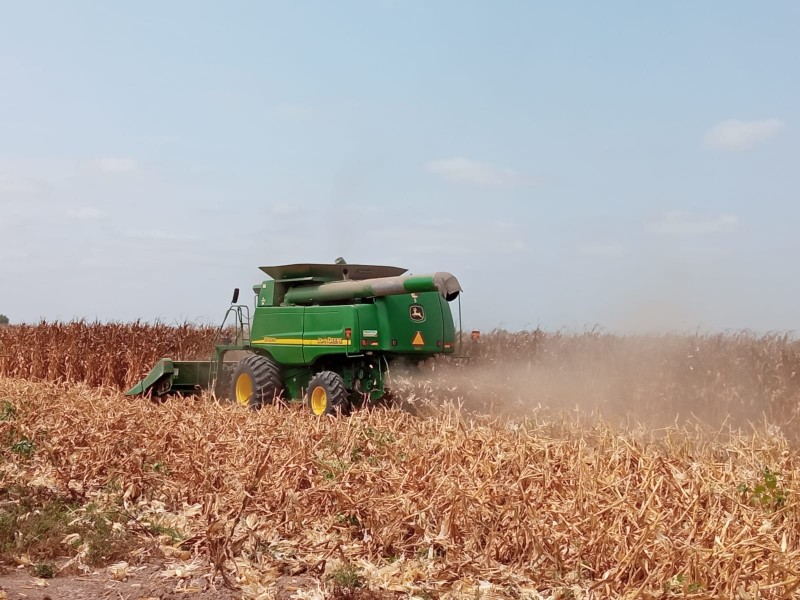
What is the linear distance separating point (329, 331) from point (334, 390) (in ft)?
2.86

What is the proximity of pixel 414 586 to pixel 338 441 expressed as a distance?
9.88 feet

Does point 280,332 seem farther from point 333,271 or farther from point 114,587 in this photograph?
point 114,587

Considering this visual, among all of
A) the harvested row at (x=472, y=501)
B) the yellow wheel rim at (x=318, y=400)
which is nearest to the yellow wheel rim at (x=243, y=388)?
the yellow wheel rim at (x=318, y=400)

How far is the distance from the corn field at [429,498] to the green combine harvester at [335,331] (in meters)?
1.19

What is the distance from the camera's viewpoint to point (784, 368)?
1172cm

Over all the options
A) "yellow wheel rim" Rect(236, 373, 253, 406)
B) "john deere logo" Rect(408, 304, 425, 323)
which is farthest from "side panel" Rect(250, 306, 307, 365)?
"john deere logo" Rect(408, 304, 425, 323)

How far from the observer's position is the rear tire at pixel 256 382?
1182 cm

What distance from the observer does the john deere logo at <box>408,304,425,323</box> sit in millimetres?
11172

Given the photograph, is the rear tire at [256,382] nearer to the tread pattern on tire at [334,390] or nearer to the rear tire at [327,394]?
the rear tire at [327,394]

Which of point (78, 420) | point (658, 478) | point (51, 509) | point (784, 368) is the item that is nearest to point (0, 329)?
point (78, 420)

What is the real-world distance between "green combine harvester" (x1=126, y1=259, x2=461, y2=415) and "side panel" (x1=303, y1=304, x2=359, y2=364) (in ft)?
0.04

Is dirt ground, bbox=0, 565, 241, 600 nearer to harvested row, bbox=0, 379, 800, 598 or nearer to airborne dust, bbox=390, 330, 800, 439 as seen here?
harvested row, bbox=0, 379, 800, 598

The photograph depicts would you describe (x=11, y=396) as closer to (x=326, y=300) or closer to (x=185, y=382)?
(x=185, y=382)

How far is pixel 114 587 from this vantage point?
16.6 feet
